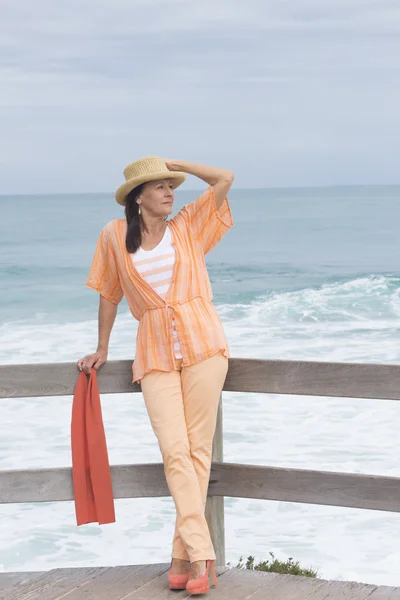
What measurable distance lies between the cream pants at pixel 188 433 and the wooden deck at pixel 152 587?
0.60 ft

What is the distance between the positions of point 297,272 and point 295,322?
11160 millimetres

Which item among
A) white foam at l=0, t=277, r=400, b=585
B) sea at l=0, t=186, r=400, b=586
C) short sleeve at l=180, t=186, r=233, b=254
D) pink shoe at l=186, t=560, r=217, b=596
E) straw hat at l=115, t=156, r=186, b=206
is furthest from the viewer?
sea at l=0, t=186, r=400, b=586

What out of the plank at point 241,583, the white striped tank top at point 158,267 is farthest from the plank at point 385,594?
the white striped tank top at point 158,267

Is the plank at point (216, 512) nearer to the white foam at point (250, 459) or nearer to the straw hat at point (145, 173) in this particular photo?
the straw hat at point (145, 173)

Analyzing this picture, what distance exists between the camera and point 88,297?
23.8 meters

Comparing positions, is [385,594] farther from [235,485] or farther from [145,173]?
[145,173]

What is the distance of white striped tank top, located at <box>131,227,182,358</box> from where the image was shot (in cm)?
376

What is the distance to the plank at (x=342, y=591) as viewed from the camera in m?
3.68

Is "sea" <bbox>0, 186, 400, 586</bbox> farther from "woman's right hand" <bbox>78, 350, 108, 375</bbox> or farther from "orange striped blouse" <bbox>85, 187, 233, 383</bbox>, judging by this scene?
"orange striped blouse" <bbox>85, 187, 233, 383</bbox>

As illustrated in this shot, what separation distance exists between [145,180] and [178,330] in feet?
1.90

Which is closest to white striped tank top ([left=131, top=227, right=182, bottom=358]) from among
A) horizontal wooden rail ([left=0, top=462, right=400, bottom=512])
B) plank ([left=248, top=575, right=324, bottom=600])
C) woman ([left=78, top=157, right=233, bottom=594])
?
woman ([left=78, top=157, right=233, bottom=594])

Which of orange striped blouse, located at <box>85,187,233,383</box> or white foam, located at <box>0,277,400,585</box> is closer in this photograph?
orange striped blouse, located at <box>85,187,233,383</box>

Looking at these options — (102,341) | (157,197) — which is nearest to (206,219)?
(157,197)

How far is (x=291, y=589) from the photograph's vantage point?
148 inches
